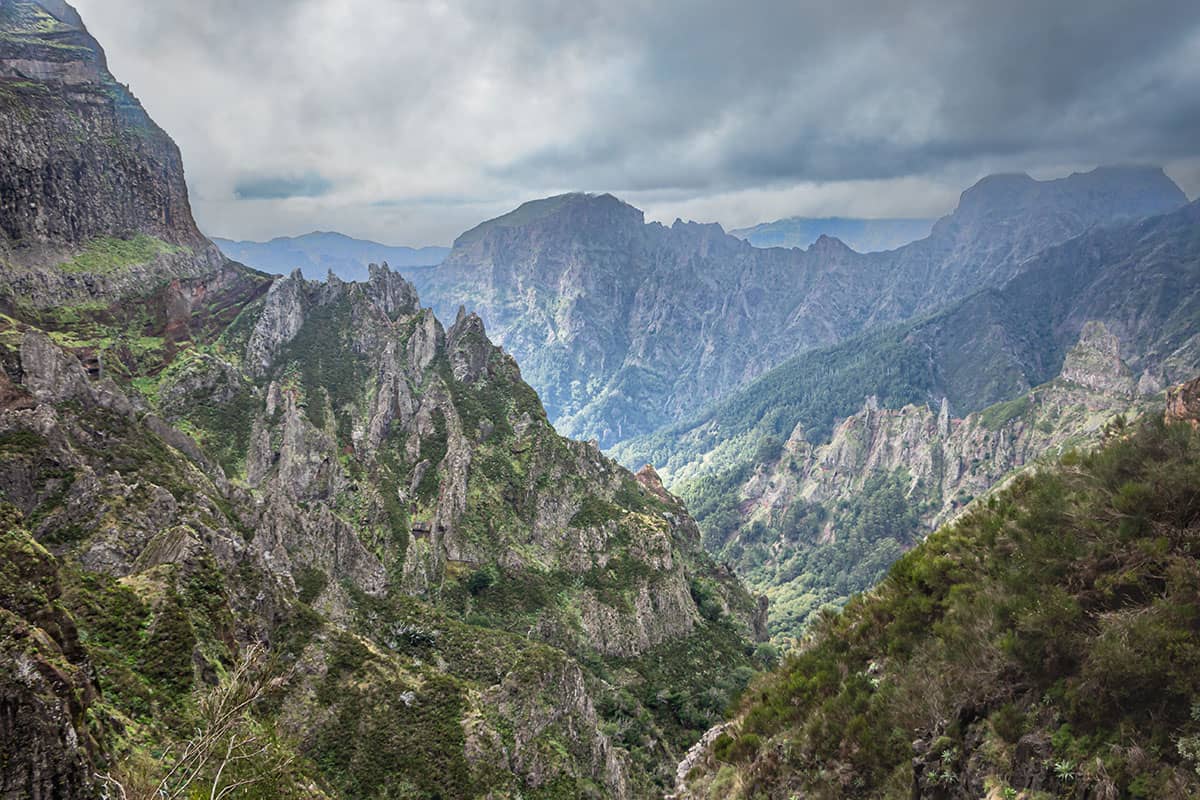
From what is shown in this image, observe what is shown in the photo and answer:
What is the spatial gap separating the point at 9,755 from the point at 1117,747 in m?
27.6

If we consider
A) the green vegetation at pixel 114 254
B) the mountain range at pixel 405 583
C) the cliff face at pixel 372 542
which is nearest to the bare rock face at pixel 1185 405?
the mountain range at pixel 405 583

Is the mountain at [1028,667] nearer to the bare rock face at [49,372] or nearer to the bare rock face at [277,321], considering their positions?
the bare rock face at [49,372]

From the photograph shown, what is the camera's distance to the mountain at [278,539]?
23.0 meters

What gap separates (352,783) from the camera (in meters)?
Result: 38.0

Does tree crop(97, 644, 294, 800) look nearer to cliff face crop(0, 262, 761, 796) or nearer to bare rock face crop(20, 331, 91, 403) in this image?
cliff face crop(0, 262, 761, 796)

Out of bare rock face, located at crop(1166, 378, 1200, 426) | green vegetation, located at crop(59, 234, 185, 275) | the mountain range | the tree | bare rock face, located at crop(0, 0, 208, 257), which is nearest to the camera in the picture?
the tree

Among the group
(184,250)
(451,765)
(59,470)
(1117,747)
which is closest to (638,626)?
(451,765)

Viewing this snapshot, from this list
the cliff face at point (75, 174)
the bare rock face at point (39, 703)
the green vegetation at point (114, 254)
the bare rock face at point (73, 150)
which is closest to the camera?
the bare rock face at point (39, 703)

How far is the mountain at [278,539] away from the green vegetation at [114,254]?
0.48 metres

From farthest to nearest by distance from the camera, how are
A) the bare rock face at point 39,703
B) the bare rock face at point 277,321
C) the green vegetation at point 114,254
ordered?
1. the bare rock face at point 277,321
2. the green vegetation at point 114,254
3. the bare rock face at point 39,703

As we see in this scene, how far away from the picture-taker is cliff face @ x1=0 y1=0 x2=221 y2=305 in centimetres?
7925

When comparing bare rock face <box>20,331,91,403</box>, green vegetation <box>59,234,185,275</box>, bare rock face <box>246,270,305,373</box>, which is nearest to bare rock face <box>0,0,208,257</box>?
green vegetation <box>59,234,185,275</box>

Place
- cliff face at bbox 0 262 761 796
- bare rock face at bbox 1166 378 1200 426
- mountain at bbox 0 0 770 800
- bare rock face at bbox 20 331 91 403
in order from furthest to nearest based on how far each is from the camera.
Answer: bare rock face at bbox 20 331 91 403
cliff face at bbox 0 262 761 796
bare rock face at bbox 1166 378 1200 426
mountain at bbox 0 0 770 800

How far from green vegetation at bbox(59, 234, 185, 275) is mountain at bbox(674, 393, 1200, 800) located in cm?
10709
